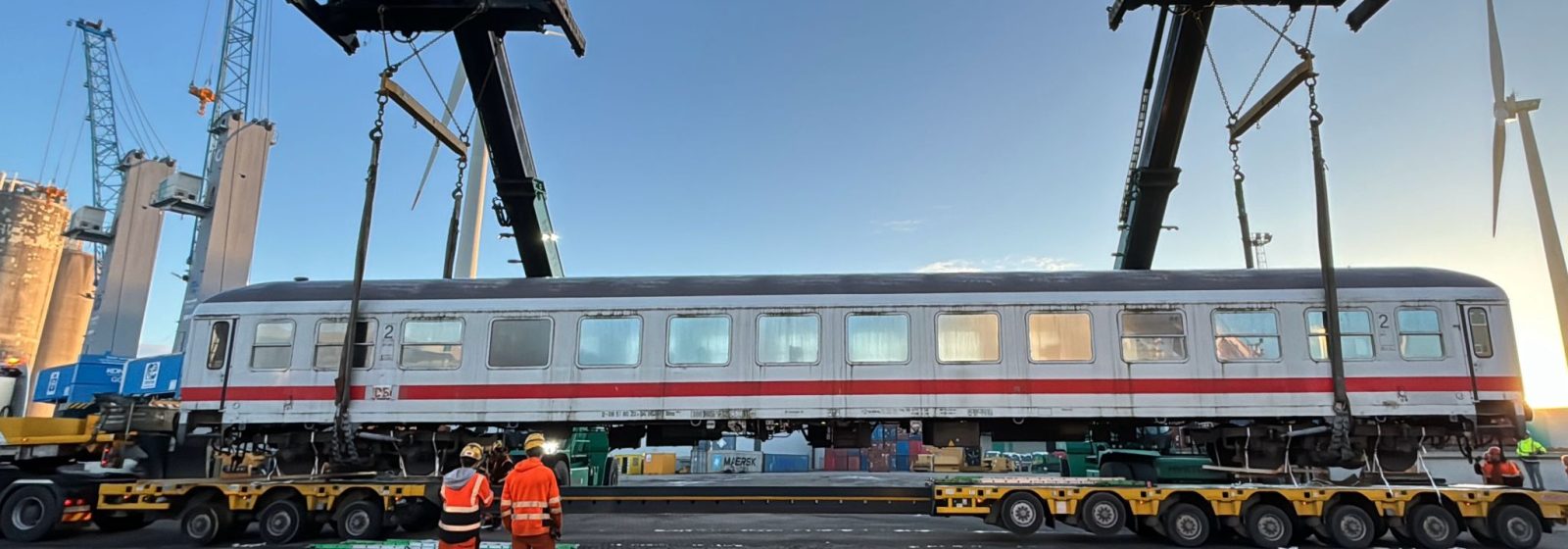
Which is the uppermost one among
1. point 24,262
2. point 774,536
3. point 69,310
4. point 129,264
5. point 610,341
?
point 24,262

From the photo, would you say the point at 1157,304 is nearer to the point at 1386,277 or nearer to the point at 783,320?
the point at 1386,277

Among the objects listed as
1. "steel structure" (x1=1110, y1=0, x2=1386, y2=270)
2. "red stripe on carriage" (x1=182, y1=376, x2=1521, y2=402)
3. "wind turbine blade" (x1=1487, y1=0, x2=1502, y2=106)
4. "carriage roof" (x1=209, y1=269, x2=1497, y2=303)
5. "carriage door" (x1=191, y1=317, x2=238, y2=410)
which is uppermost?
"wind turbine blade" (x1=1487, y1=0, x2=1502, y2=106)

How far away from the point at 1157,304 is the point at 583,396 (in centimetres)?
913

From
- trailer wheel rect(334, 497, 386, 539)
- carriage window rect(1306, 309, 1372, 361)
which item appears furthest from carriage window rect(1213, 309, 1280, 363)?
trailer wheel rect(334, 497, 386, 539)

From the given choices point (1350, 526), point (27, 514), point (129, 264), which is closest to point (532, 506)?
point (27, 514)

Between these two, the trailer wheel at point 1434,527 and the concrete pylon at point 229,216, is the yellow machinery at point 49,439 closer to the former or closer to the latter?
the trailer wheel at point 1434,527

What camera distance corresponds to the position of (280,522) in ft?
38.7

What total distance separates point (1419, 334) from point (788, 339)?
9.54 meters

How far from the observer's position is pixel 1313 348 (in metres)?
12.3

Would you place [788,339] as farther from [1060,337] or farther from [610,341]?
[1060,337]

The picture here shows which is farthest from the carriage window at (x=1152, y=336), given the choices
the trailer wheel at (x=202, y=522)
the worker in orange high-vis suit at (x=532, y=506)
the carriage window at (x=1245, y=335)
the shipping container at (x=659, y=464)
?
the shipping container at (x=659, y=464)

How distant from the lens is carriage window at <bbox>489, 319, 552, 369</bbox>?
1307 centimetres

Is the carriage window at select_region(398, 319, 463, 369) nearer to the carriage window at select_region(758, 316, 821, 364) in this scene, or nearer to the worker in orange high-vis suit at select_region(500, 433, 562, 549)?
the carriage window at select_region(758, 316, 821, 364)

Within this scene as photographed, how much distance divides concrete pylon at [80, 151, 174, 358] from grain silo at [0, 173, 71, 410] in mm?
19822
